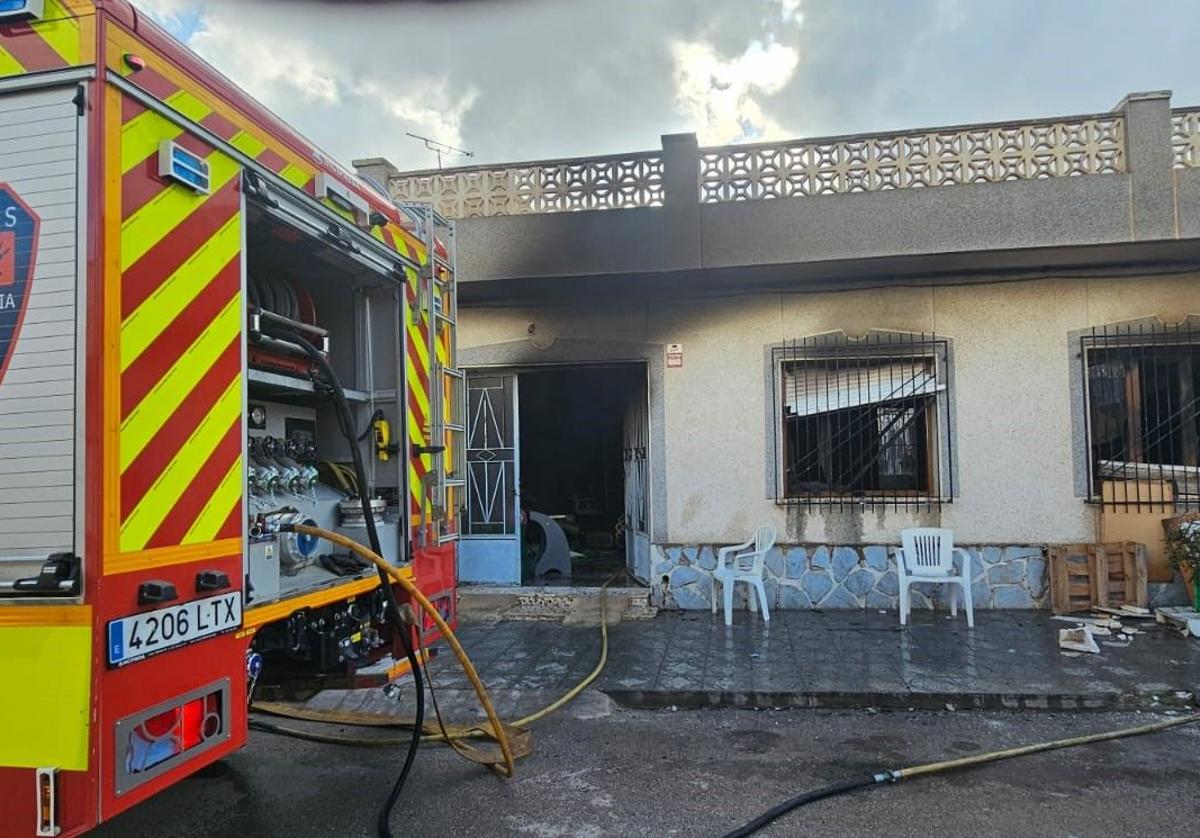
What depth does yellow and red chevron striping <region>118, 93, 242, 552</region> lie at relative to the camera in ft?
7.72

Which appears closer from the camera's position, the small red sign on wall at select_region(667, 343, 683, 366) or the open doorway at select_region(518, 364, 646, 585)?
the small red sign on wall at select_region(667, 343, 683, 366)

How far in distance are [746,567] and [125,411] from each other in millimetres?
6386

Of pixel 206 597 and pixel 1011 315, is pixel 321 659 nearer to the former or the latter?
pixel 206 597

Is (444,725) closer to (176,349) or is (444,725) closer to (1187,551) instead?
(176,349)

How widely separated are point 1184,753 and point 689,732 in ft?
8.70

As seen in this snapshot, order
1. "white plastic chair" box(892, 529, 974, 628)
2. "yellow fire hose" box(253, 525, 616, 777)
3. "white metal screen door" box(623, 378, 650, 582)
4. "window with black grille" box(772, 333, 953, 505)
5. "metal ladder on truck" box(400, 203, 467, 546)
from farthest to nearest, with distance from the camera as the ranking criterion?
"white metal screen door" box(623, 378, 650, 582), "window with black grille" box(772, 333, 953, 505), "white plastic chair" box(892, 529, 974, 628), "metal ladder on truck" box(400, 203, 467, 546), "yellow fire hose" box(253, 525, 616, 777)

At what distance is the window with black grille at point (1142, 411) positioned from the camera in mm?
7574

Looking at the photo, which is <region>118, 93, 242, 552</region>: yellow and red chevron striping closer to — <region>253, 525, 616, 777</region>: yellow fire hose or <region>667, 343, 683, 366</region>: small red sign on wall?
<region>253, 525, 616, 777</region>: yellow fire hose

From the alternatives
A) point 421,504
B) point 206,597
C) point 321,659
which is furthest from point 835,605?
point 206,597

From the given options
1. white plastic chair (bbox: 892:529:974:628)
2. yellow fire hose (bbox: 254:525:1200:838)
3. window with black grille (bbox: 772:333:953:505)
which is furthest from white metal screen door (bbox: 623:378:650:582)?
yellow fire hose (bbox: 254:525:1200:838)

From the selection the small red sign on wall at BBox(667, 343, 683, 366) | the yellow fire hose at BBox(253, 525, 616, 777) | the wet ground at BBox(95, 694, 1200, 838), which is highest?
the small red sign on wall at BBox(667, 343, 683, 366)

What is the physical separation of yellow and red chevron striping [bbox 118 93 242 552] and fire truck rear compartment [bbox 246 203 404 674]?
279 mm

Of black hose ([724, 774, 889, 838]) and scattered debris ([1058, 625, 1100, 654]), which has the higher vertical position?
scattered debris ([1058, 625, 1100, 654])

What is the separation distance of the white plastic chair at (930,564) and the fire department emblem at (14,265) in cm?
671
